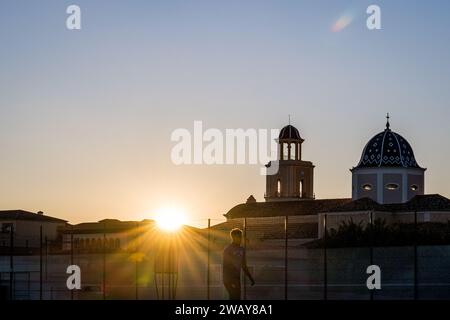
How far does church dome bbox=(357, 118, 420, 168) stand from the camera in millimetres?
86062

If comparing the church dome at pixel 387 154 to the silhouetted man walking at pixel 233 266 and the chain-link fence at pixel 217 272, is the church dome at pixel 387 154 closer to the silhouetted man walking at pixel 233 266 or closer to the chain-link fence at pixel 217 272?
the chain-link fence at pixel 217 272

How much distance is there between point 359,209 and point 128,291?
41623mm

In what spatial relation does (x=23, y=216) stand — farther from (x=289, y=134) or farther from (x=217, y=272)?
(x=217, y=272)

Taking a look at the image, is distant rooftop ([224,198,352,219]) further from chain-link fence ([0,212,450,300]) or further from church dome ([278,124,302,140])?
chain-link fence ([0,212,450,300])

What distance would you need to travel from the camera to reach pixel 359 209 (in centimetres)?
7969

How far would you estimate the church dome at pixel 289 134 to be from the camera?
102m

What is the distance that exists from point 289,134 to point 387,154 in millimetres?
17219

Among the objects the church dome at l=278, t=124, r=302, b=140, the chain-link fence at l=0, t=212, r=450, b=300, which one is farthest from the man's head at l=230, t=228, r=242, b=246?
the church dome at l=278, t=124, r=302, b=140

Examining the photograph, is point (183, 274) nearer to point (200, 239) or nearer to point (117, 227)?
point (200, 239)

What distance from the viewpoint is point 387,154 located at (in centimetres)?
8625

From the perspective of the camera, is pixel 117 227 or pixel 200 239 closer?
pixel 200 239

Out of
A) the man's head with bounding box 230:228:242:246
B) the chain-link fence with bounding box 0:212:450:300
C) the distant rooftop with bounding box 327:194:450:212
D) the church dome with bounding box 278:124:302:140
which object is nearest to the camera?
the man's head with bounding box 230:228:242:246

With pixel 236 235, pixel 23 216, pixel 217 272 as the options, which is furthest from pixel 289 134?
pixel 236 235
